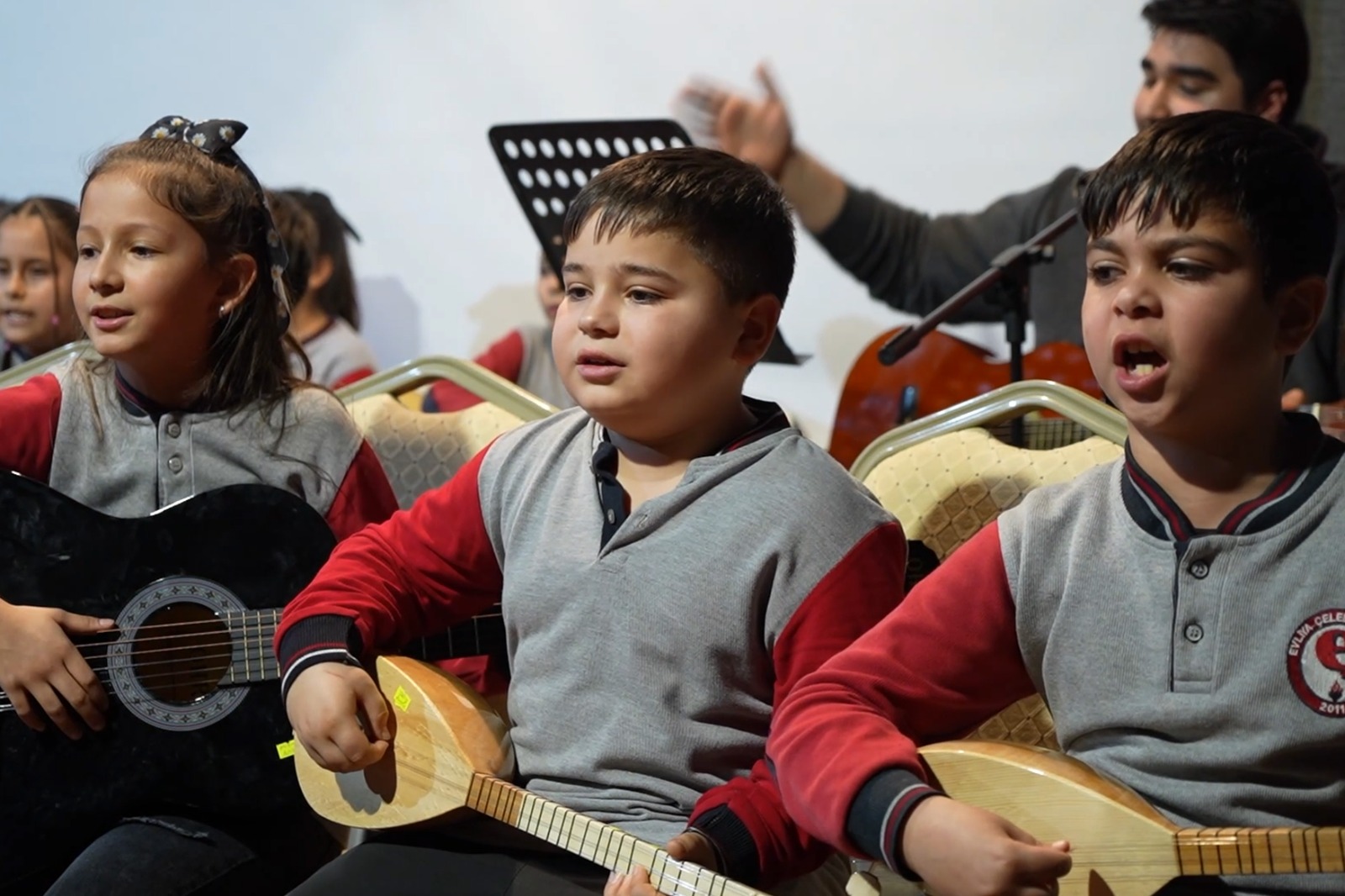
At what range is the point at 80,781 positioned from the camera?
158cm

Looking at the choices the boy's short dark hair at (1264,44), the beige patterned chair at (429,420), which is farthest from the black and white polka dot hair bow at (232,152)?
the boy's short dark hair at (1264,44)

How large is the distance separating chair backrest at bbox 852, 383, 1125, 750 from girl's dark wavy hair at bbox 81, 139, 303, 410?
0.77 m

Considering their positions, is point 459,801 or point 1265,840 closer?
point 1265,840

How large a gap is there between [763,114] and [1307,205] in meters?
1.79

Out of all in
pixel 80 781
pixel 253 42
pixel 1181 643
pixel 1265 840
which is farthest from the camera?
pixel 253 42

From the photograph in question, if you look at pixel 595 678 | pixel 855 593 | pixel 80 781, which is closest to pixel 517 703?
pixel 595 678

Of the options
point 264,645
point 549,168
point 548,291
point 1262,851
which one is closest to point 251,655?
point 264,645

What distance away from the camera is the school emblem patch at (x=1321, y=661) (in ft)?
3.50

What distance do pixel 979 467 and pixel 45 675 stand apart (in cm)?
108

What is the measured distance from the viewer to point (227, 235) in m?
1.86

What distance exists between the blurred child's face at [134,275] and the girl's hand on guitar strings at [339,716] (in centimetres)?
56

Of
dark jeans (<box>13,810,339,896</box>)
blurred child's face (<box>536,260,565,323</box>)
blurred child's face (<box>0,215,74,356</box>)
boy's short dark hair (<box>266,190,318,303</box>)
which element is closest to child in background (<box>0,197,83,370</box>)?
blurred child's face (<box>0,215,74,356</box>)

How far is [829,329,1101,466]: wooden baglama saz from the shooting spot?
3.04 metres

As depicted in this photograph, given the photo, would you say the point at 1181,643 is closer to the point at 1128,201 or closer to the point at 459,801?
the point at 1128,201
